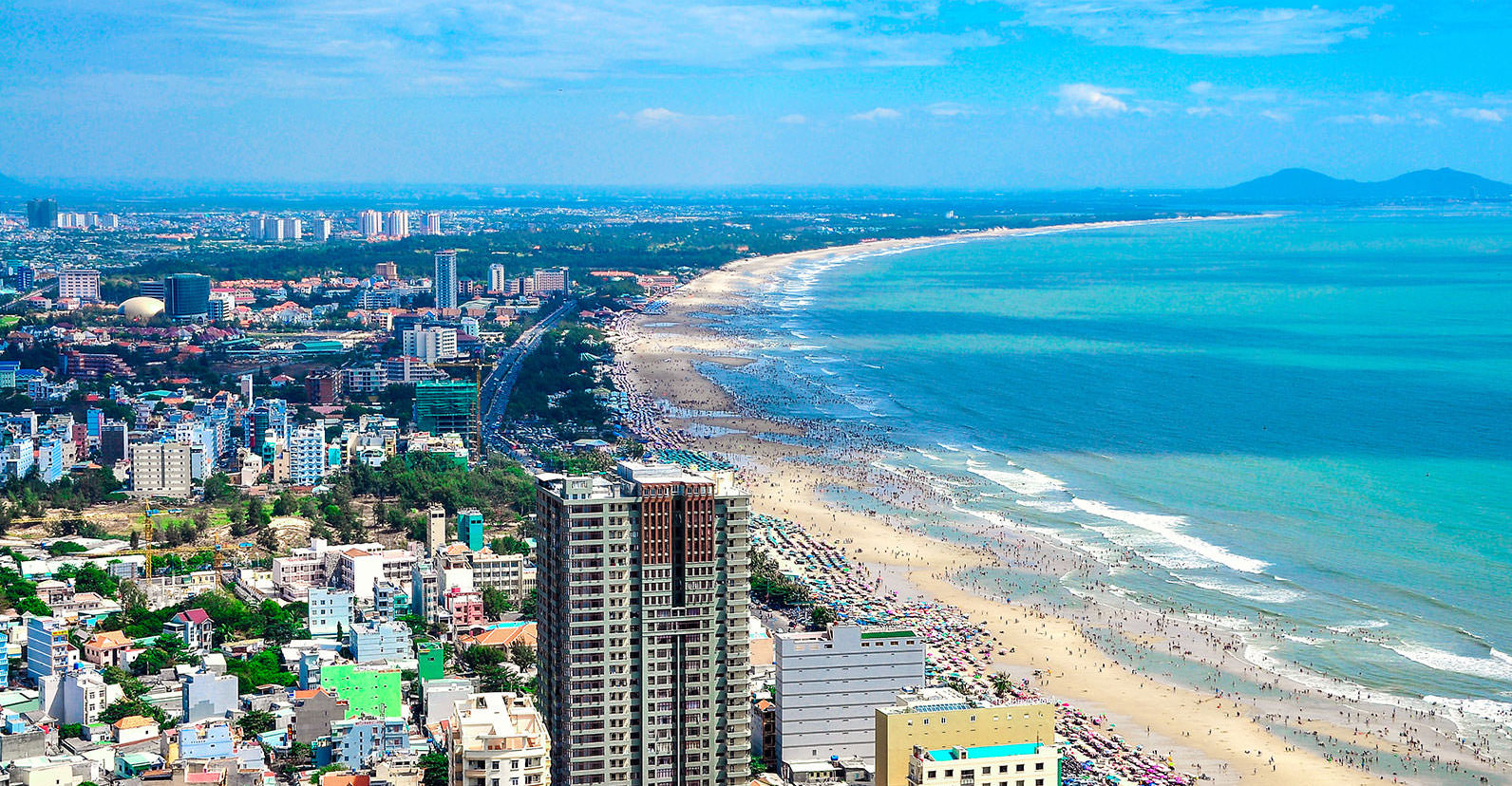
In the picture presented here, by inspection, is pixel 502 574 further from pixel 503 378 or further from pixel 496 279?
pixel 496 279

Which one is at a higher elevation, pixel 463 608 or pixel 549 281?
pixel 549 281

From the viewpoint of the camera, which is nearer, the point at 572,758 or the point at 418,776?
the point at 572,758

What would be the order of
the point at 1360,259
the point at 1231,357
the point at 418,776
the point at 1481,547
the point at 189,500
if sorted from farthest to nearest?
the point at 1360,259 < the point at 1231,357 < the point at 189,500 < the point at 1481,547 < the point at 418,776

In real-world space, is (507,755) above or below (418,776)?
above

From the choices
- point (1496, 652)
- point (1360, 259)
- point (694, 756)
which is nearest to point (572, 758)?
point (694, 756)

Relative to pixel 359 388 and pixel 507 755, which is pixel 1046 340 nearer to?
pixel 359 388

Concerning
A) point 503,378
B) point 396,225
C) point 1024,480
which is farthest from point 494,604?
point 396,225

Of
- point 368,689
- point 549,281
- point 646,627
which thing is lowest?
point 368,689
